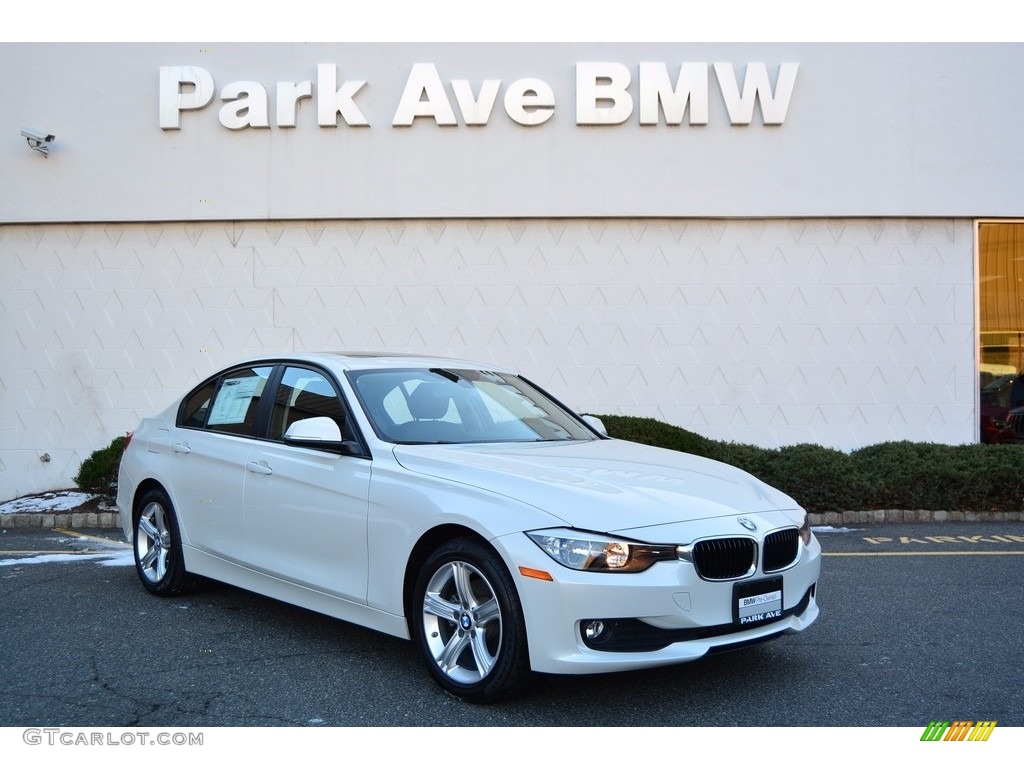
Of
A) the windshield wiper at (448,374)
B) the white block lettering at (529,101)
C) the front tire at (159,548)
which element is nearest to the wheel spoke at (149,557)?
the front tire at (159,548)

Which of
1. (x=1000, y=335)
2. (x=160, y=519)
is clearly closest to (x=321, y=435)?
(x=160, y=519)

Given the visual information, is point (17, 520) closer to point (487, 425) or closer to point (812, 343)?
point (487, 425)

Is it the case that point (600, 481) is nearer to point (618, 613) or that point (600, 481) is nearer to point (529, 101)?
point (618, 613)

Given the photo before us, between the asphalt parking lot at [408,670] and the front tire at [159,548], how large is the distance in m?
0.12

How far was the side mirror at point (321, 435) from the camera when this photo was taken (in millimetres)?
4898

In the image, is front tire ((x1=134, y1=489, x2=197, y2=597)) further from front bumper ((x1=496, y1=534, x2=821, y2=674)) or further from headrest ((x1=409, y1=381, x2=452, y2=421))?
front bumper ((x1=496, y1=534, x2=821, y2=674))

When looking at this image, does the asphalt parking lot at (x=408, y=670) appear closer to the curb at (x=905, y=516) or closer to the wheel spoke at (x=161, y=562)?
the wheel spoke at (x=161, y=562)

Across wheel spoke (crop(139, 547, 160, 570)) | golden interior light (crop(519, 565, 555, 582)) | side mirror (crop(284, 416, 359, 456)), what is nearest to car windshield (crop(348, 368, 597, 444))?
side mirror (crop(284, 416, 359, 456))

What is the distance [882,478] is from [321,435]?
23.9 feet

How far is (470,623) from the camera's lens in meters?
4.22

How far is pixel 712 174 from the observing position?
40.2 feet

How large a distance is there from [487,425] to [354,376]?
0.78m

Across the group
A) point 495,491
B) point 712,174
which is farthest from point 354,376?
point 712,174
